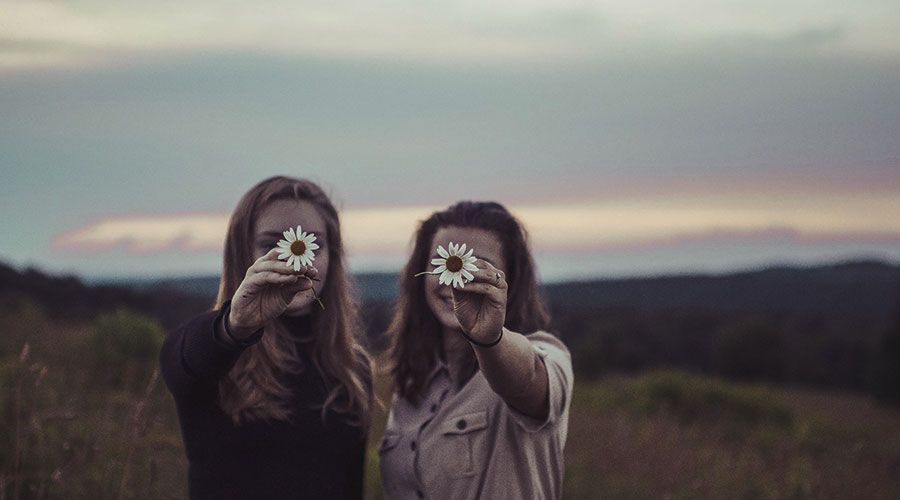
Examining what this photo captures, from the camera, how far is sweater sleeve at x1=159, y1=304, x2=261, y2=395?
2740mm

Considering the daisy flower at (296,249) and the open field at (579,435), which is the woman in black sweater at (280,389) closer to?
the daisy flower at (296,249)

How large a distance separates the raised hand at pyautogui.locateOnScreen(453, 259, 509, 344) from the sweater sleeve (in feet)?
1.88

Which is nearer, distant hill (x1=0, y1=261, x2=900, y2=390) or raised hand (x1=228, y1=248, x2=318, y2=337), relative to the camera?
raised hand (x1=228, y1=248, x2=318, y2=337)

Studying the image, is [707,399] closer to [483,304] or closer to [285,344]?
[285,344]

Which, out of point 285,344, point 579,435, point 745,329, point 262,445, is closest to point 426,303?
point 285,344

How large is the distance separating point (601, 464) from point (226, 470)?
453cm

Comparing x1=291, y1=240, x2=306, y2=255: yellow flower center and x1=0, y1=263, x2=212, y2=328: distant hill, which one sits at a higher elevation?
x1=291, y1=240, x2=306, y2=255: yellow flower center

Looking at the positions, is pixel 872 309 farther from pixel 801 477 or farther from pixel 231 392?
pixel 231 392

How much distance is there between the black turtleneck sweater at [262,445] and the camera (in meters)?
A: 3.00

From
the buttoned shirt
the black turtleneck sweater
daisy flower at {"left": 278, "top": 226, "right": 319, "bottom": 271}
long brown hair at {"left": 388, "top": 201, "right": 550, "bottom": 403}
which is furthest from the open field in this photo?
daisy flower at {"left": 278, "top": 226, "right": 319, "bottom": 271}

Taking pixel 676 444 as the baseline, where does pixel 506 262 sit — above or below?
above

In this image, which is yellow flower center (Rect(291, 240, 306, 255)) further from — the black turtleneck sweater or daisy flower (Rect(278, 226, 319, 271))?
the black turtleneck sweater

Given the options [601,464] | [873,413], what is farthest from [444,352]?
[873,413]

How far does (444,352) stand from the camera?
3277 millimetres
